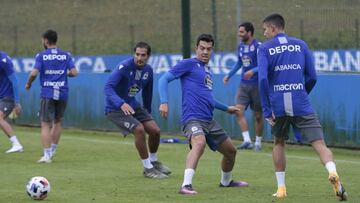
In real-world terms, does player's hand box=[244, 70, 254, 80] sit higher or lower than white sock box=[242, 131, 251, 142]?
higher

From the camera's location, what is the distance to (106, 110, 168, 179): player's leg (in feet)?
40.8

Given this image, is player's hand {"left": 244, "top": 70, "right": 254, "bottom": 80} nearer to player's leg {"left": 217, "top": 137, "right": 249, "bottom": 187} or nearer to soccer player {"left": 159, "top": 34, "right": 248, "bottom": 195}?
player's leg {"left": 217, "top": 137, "right": 249, "bottom": 187}

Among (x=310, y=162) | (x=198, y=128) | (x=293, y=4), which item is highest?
(x=293, y=4)

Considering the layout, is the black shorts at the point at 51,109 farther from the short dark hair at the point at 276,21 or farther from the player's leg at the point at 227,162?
the short dark hair at the point at 276,21

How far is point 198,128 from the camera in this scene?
431 inches

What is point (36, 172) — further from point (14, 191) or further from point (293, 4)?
point (293, 4)

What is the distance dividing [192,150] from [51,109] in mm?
4751

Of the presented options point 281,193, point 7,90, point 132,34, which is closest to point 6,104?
point 7,90

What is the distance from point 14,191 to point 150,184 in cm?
178

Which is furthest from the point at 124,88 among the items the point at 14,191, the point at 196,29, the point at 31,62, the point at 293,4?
the point at 31,62

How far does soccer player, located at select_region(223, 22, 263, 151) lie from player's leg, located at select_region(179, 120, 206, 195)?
558 centimetres

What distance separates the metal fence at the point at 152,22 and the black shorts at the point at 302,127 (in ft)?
24.1

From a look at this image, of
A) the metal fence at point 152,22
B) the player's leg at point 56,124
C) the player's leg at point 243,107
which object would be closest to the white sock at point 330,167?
the player's leg at point 56,124

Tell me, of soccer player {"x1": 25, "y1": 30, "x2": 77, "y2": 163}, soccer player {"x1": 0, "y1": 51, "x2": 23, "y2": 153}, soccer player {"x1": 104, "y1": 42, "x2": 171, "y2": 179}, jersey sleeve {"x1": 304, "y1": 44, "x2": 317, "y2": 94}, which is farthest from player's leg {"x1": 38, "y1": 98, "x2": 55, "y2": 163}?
jersey sleeve {"x1": 304, "y1": 44, "x2": 317, "y2": 94}
